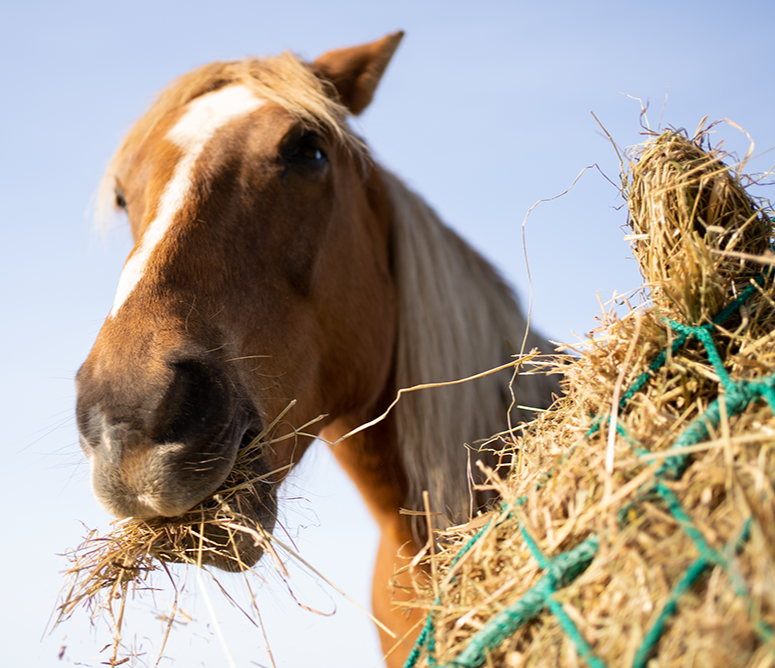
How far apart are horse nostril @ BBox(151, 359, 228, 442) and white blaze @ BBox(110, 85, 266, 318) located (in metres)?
0.29

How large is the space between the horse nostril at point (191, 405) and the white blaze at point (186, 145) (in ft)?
0.94

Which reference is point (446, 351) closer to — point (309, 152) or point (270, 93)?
point (309, 152)

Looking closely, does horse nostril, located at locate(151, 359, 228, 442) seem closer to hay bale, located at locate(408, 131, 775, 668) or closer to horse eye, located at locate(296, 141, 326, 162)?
hay bale, located at locate(408, 131, 775, 668)

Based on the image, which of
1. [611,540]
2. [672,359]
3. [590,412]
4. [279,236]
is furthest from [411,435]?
[611,540]

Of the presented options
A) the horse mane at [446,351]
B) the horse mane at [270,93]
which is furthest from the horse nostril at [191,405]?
the horse mane at [270,93]

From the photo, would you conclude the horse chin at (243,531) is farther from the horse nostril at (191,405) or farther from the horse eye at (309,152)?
the horse eye at (309,152)

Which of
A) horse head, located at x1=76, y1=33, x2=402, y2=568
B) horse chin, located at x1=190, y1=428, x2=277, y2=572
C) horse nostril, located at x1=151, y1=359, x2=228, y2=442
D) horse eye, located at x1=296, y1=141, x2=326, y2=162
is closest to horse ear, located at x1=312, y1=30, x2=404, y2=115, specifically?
horse head, located at x1=76, y1=33, x2=402, y2=568

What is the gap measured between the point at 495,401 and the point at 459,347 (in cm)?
28

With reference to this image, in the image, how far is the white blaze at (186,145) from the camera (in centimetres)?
153

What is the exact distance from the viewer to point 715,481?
26.2 inches

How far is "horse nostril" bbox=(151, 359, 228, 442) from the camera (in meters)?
1.29

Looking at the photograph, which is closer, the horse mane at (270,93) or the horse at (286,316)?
the horse at (286,316)

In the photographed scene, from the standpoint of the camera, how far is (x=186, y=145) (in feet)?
6.26

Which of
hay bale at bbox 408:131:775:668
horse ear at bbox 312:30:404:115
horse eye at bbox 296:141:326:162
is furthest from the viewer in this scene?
horse ear at bbox 312:30:404:115
